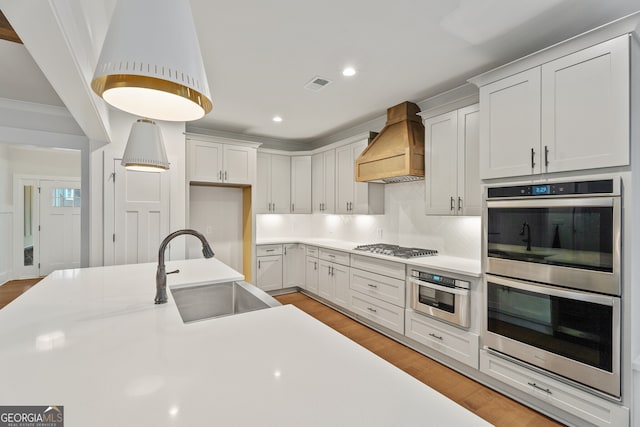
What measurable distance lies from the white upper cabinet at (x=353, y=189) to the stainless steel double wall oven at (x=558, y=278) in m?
1.83

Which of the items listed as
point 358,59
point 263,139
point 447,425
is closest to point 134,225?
point 263,139

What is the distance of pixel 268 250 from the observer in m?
4.79

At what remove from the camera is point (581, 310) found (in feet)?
6.17

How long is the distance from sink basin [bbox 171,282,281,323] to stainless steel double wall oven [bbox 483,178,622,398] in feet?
6.12

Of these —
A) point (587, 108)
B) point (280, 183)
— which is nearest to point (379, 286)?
point (587, 108)

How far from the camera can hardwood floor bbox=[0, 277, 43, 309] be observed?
449 cm

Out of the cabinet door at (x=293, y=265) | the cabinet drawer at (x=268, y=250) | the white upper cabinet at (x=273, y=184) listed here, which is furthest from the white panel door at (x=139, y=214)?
the cabinet door at (x=293, y=265)

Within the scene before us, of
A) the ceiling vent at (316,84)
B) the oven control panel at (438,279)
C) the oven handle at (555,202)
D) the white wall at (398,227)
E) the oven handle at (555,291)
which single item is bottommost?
the oven control panel at (438,279)

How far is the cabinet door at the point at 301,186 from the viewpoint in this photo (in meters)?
5.15

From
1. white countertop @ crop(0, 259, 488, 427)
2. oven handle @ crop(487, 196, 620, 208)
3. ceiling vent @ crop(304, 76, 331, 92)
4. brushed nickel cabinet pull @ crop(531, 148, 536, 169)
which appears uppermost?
ceiling vent @ crop(304, 76, 331, 92)

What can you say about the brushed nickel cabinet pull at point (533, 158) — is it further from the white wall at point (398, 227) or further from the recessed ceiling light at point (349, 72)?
the recessed ceiling light at point (349, 72)

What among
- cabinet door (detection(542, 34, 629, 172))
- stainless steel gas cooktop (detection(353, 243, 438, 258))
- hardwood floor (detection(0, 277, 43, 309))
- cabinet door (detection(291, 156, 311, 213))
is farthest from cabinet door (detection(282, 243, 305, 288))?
hardwood floor (detection(0, 277, 43, 309))

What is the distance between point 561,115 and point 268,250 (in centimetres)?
394

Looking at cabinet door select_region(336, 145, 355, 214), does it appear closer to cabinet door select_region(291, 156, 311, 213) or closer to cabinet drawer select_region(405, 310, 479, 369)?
cabinet door select_region(291, 156, 311, 213)
